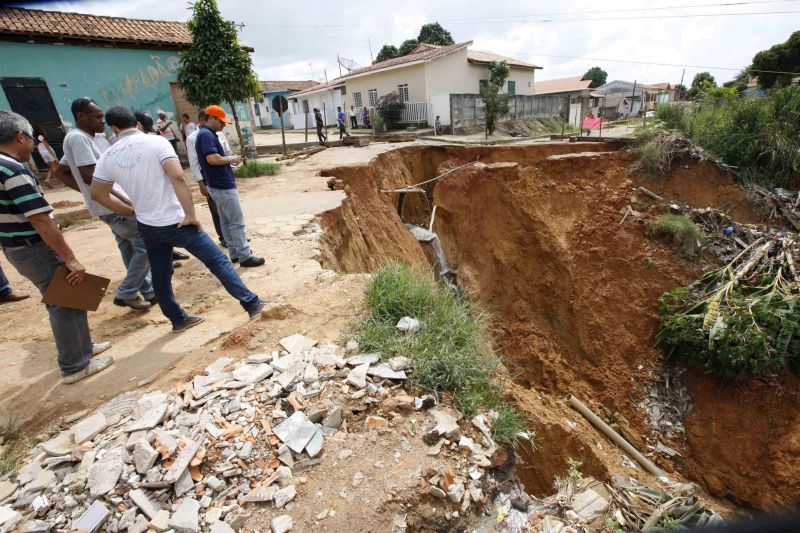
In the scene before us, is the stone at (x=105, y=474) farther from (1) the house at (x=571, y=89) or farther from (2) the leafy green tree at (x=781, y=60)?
(2) the leafy green tree at (x=781, y=60)

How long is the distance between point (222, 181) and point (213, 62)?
6.06 m

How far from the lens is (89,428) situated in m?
2.26

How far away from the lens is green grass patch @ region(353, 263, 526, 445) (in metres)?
2.62

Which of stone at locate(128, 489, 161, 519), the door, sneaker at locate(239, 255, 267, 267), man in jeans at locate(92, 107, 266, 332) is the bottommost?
stone at locate(128, 489, 161, 519)

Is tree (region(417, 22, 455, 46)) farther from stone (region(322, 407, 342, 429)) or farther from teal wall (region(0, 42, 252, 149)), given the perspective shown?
stone (region(322, 407, 342, 429))

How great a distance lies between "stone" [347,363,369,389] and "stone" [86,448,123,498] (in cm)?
124

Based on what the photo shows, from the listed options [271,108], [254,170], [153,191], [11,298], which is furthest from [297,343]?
[271,108]

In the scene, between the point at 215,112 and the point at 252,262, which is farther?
the point at 252,262

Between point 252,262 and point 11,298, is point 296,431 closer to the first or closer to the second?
point 252,262

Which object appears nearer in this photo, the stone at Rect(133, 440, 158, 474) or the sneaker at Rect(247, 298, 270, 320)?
the stone at Rect(133, 440, 158, 474)

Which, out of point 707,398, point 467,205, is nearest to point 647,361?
point 707,398

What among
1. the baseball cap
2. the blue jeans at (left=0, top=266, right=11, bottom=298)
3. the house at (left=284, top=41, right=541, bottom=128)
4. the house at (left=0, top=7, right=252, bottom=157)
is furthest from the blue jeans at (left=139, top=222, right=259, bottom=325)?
the house at (left=284, top=41, right=541, bottom=128)

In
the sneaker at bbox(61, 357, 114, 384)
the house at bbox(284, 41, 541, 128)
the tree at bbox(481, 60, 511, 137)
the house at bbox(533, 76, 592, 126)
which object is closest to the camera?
the sneaker at bbox(61, 357, 114, 384)

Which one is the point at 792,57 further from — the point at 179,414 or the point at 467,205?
the point at 179,414
